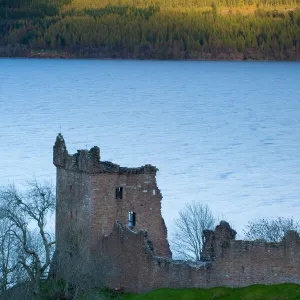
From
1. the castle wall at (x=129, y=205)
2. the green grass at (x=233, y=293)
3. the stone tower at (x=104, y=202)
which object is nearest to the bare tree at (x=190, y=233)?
the castle wall at (x=129, y=205)

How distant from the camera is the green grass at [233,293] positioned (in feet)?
155

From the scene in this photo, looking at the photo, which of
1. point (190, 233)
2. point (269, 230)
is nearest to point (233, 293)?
point (269, 230)

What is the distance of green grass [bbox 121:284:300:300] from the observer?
47.1 m

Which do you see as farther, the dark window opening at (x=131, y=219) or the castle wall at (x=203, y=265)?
the dark window opening at (x=131, y=219)

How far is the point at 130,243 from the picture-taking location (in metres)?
52.8

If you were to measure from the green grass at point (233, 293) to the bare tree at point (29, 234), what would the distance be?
3.61 m

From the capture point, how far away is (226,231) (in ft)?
162

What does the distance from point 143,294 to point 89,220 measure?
439 cm

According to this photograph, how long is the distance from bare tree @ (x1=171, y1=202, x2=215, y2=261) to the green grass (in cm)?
923

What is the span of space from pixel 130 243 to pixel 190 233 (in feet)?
38.6

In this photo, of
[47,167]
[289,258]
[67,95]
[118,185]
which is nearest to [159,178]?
[47,167]

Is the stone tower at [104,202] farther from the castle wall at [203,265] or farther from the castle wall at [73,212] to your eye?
the castle wall at [203,265]


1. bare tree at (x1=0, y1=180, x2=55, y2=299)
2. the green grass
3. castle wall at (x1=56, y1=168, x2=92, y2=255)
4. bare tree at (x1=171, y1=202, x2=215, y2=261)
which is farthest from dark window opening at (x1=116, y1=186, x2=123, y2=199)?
bare tree at (x1=171, y1=202, x2=215, y2=261)

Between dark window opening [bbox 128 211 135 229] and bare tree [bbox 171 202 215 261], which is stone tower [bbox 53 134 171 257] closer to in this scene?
dark window opening [bbox 128 211 135 229]
